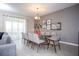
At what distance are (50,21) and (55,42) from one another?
73 cm

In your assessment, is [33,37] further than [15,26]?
Yes

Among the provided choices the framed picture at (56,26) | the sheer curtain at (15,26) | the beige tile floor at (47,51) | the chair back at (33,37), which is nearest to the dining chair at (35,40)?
the chair back at (33,37)

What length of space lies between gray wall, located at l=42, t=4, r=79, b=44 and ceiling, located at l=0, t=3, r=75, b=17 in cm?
14

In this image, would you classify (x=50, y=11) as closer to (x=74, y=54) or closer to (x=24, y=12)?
(x=24, y=12)

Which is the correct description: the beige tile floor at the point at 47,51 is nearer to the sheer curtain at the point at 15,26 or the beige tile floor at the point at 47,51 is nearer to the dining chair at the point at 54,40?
the dining chair at the point at 54,40

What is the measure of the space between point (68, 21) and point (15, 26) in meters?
1.61

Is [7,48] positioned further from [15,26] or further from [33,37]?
[33,37]

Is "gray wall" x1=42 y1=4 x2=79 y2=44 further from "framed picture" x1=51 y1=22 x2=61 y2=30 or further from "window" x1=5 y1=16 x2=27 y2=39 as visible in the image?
"window" x1=5 y1=16 x2=27 y2=39

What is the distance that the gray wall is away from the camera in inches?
88.2

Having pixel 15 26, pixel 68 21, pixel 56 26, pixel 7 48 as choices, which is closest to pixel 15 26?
pixel 15 26

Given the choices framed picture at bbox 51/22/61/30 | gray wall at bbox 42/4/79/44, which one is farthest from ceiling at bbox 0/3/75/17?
framed picture at bbox 51/22/61/30

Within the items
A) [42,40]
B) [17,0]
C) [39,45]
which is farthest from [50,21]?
[17,0]

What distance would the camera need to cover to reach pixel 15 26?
2.27m

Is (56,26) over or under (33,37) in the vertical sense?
over
